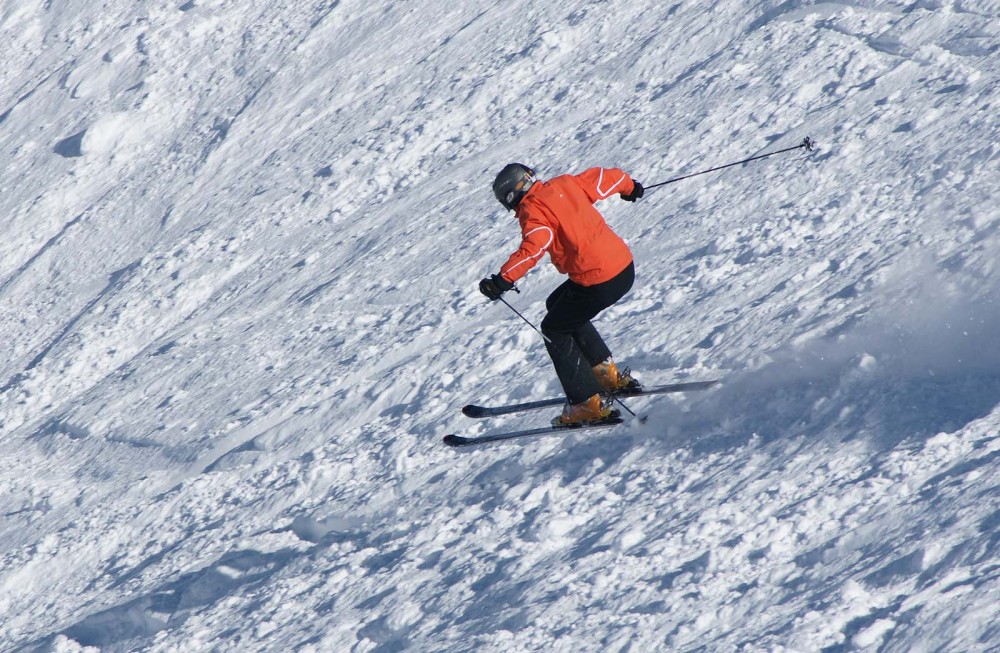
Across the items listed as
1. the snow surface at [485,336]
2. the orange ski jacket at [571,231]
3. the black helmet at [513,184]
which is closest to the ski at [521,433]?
the snow surface at [485,336]

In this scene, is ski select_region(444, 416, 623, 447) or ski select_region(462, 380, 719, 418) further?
ski select_region(444, 416, 623, 447)

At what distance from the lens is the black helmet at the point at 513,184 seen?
5.96 meters

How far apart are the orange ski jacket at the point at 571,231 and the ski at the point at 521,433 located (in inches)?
36.1

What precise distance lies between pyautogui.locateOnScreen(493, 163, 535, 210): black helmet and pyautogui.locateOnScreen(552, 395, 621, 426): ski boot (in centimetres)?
144

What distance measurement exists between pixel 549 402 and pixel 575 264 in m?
1.30

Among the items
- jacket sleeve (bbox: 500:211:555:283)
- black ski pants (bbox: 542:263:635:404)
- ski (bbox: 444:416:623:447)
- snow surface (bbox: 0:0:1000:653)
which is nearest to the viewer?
snow surface (bbox: 0:0:1000:653)

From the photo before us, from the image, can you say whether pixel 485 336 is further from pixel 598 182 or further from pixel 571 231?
pixel 571 231

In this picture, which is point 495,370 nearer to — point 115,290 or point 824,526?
point 824,526

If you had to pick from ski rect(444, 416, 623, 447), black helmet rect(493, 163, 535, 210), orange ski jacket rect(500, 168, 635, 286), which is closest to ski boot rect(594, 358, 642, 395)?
ski rect(444, 416, 623, 447)

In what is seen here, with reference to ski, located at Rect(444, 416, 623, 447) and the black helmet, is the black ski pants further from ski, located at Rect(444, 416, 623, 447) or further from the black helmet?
the black helmet

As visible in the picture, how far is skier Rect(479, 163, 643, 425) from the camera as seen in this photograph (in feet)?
19.6

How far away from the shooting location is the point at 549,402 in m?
7.25

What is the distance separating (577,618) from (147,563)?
13.2 feet

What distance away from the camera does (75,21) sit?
1853 centimetres
